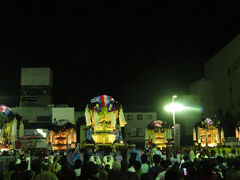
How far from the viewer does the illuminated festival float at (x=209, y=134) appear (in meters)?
37.7

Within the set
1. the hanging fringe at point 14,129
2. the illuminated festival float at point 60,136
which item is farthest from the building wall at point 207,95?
the hanging fringe at point 14,129

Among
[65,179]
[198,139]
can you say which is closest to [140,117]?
[198,139]

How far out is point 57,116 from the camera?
53.1 meters

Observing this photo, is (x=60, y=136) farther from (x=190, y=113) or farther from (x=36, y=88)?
(x=190, y=113)

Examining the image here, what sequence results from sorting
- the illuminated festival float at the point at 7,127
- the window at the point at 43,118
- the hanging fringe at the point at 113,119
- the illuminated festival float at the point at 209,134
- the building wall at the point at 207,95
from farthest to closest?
1. the building wall at the point at 207,95
2. the window at the point at 43,118
3. the illuminated festival float at the point at 209,134
4. the illuminated festival float at the point at 7,127
5. the hanging fringe at the point at 113,119

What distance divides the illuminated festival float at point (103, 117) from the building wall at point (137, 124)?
1148 inches

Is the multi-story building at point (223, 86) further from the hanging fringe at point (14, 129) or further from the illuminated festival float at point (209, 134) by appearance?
the hanging fringe at point (14, 129)

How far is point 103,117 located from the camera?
27125 mm

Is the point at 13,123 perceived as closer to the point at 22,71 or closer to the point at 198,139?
the point at 198,139

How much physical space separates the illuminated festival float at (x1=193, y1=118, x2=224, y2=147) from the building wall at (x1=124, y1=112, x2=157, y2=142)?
18583 millimetres

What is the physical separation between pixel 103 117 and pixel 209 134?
55.0 feet

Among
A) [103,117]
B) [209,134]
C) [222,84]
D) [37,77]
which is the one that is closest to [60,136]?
[103,117]

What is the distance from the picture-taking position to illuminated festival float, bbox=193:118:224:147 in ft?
→ 124

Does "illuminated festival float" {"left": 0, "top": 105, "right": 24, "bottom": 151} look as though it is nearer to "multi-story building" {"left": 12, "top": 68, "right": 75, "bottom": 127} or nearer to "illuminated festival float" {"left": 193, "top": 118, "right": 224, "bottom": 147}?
"illuminated festival float" {"left": 193, "top": 118, "right": 224, "bottom": 147}
